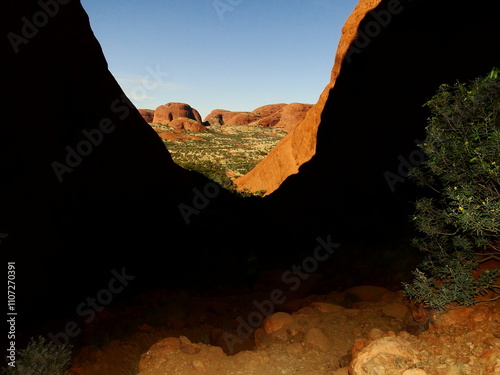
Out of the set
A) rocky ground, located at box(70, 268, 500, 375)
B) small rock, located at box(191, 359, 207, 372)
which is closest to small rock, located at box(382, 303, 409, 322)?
rocky ground, located at box(70, 268, 500, 375)

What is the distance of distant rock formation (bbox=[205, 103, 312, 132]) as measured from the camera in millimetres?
101375

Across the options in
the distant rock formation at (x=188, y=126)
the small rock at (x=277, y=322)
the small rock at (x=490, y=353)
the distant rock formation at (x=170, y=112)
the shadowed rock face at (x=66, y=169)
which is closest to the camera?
the small rock at (x=490, y=353)

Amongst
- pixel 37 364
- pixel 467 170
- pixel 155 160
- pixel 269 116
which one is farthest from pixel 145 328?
pixel 269 116

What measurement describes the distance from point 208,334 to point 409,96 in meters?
16.3

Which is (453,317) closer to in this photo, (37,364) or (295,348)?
(295,348)

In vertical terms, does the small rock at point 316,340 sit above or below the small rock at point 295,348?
below

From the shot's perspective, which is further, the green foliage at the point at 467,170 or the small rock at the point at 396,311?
the small rock at the point at 396,311

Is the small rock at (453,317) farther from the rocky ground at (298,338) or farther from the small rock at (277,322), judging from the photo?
the small rock at (277,322)

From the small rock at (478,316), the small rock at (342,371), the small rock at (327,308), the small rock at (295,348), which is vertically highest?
the small rock at (295,348)

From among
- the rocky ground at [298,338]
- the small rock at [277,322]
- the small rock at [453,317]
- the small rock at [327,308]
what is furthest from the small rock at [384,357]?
→ the small rock at [327,308]

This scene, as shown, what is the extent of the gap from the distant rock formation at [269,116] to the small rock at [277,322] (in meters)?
69.7

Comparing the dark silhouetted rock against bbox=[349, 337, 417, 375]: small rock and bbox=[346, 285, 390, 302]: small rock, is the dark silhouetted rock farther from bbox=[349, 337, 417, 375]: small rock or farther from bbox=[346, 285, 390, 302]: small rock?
bbox=[349, 337, 417, 375]: small rock

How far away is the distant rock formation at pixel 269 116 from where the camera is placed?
333ft

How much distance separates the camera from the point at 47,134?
8.64 m
